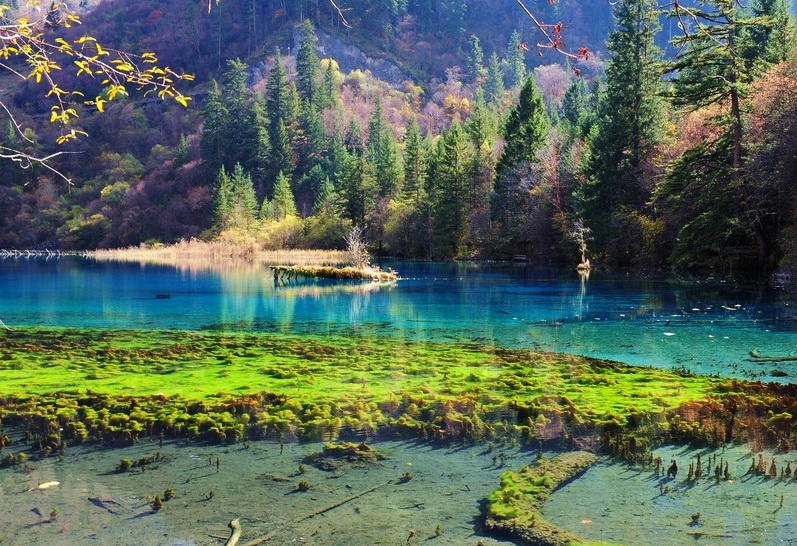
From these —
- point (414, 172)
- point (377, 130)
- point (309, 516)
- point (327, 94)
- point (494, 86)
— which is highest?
point (494, 86)

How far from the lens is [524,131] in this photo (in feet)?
194

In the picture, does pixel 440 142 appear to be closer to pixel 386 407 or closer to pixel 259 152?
pixel 259 152

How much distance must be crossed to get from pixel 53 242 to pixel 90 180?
12949 millimetres

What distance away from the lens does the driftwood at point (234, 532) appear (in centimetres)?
563

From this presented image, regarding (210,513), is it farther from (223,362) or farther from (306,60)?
(306,60)

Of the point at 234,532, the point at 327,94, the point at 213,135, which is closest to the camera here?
the point at 234,532

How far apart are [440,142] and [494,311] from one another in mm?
55223

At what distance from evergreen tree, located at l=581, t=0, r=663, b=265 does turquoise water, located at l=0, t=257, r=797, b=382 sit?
893 centimetres

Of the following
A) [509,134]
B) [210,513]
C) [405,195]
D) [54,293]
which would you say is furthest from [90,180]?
[210,513]

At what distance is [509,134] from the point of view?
2373 inches

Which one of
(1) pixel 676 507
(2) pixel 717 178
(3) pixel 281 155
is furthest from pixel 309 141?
(1) pixel 676 507

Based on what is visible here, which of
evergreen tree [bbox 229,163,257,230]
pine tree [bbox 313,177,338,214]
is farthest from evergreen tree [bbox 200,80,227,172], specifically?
pine tree [bbox 313,177,338,214]

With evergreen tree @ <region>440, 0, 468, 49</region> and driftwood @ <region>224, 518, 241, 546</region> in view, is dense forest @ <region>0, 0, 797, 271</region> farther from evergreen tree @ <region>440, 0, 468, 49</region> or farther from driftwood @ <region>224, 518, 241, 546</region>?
driftwood @ <region>224, 518, 241, 546</region>

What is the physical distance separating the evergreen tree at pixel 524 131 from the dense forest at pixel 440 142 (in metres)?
0.18
